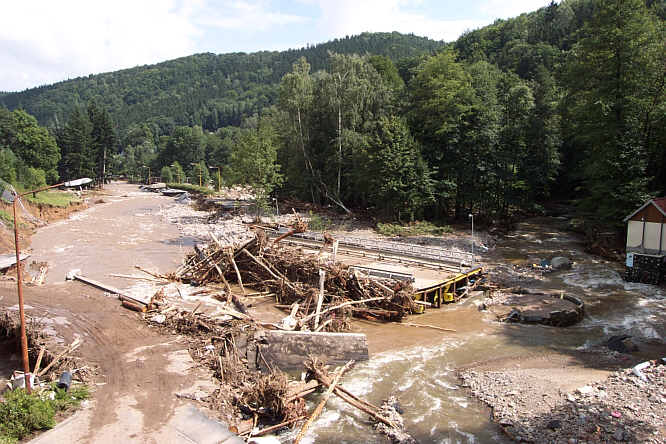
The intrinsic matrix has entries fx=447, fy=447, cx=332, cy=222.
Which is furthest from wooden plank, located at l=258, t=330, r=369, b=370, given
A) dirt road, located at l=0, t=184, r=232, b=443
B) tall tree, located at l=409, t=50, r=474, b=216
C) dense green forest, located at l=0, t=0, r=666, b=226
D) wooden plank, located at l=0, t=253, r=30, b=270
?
tall tree, located at l=409, t=50, r=474, b=216

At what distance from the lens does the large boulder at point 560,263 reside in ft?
95.2

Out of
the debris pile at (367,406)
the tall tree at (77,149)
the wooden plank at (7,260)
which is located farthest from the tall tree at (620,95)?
the tall tree at (77,149)

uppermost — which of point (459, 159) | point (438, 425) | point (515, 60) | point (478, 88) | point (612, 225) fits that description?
point (515, 60)

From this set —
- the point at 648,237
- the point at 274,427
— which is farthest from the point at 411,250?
the point at 274,427

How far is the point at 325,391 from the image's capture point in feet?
48.3

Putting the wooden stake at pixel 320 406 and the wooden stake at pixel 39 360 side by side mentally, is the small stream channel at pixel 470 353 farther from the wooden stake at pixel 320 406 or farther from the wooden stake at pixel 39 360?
the wooden stake at pixel 39 360

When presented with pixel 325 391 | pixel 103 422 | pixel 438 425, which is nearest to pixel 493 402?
pixel 438 425

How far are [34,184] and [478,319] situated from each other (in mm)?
66917

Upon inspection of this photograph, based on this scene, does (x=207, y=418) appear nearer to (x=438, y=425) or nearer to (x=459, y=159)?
(x=438, y=425)

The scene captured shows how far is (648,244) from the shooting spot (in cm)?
2584

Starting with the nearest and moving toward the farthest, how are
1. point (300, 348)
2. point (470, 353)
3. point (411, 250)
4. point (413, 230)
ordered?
point (300, 348), point (470, 353), point (411, 250), point (413, 230)

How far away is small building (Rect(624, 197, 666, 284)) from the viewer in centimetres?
2511

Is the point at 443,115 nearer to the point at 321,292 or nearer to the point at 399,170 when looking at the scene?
the point at 399,170

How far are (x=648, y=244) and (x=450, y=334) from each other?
49.1ft
